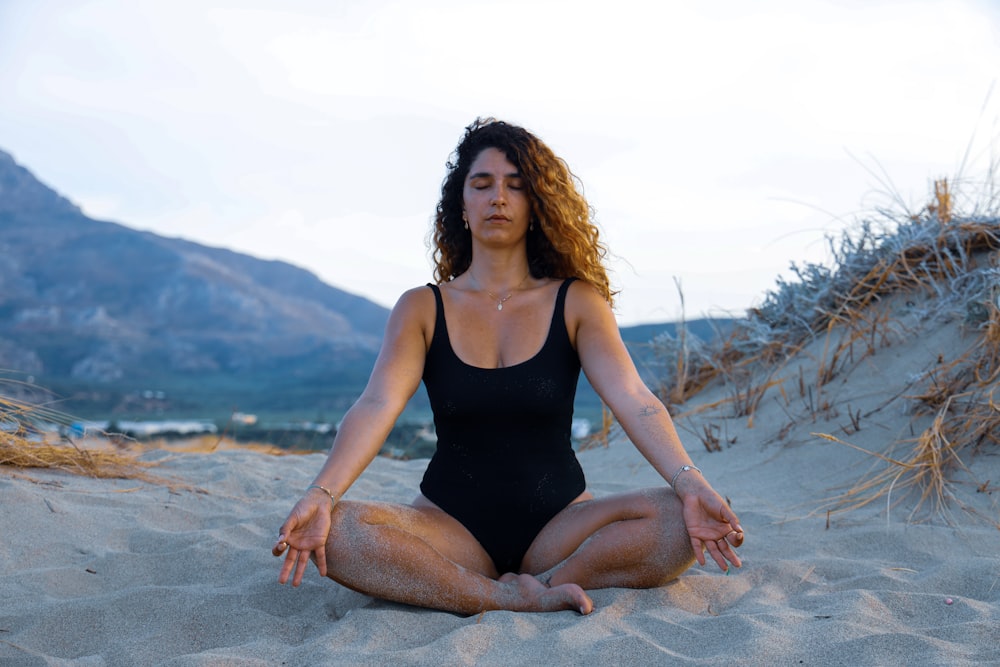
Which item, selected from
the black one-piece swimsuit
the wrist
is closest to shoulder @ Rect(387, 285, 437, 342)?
the black one-piece swimsuit

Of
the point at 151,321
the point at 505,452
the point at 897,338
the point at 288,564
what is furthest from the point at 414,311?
the point at 151,321

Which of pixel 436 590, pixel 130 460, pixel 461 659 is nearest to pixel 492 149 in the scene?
pixel 436 590

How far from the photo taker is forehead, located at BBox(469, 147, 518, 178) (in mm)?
2723

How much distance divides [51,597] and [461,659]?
4.34ft

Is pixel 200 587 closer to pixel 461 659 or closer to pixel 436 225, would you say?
pixel 461 659

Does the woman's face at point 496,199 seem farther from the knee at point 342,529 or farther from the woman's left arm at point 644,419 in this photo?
the knee at point 342,529

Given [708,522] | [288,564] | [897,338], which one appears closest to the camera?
[288,564]

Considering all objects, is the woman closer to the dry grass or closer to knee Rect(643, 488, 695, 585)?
knee Rect(643, 488, 695, 585)

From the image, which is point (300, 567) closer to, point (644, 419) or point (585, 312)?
point (644, 419)

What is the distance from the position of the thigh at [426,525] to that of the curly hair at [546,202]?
0.93m

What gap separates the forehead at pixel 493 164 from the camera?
2723mm

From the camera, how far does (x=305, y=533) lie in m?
2.10

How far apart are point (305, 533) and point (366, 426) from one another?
0.40 m

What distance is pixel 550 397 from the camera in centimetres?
250
